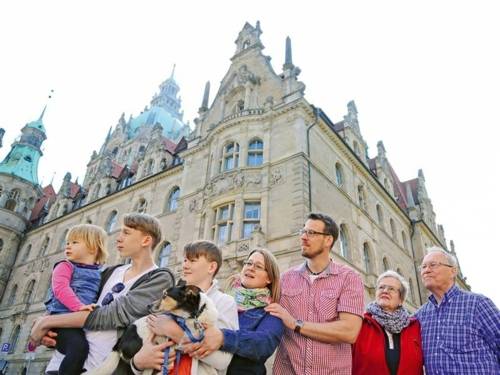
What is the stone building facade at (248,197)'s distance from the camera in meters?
13.9

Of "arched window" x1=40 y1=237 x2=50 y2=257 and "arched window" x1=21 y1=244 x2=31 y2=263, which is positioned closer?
"arched window" x1=40 y1=237 x2=50 y2=257

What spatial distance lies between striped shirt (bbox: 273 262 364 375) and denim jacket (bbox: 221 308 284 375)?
0.99 feet

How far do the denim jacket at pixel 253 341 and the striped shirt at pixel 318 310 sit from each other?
30cm

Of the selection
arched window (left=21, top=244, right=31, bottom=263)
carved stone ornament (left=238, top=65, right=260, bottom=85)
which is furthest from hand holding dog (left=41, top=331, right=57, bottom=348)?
arched window (left=21, top=244, right=31, bottom=263)

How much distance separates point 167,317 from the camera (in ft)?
7.64

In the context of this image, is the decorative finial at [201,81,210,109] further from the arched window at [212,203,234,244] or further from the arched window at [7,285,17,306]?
the arched window at [7,285,17,306]

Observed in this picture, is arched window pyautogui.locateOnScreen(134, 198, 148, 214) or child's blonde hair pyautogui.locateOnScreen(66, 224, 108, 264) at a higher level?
arched window pyautogui.locateOnScreen(134, 198, 148, 214)

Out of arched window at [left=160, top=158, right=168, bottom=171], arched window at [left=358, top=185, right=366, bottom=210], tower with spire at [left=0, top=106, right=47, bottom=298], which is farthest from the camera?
tower with spire at [left=0, top=106, right=47, bottom=298]

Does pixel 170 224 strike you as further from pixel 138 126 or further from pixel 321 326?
pixel 138 126

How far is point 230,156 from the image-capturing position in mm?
15961

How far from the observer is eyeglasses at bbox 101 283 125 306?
114 inches

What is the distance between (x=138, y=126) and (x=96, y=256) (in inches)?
2137

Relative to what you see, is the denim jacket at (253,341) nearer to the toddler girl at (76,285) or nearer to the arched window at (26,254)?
the toddler girl at (76,285)

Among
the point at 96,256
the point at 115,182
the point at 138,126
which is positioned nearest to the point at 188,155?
the point at 115,182
